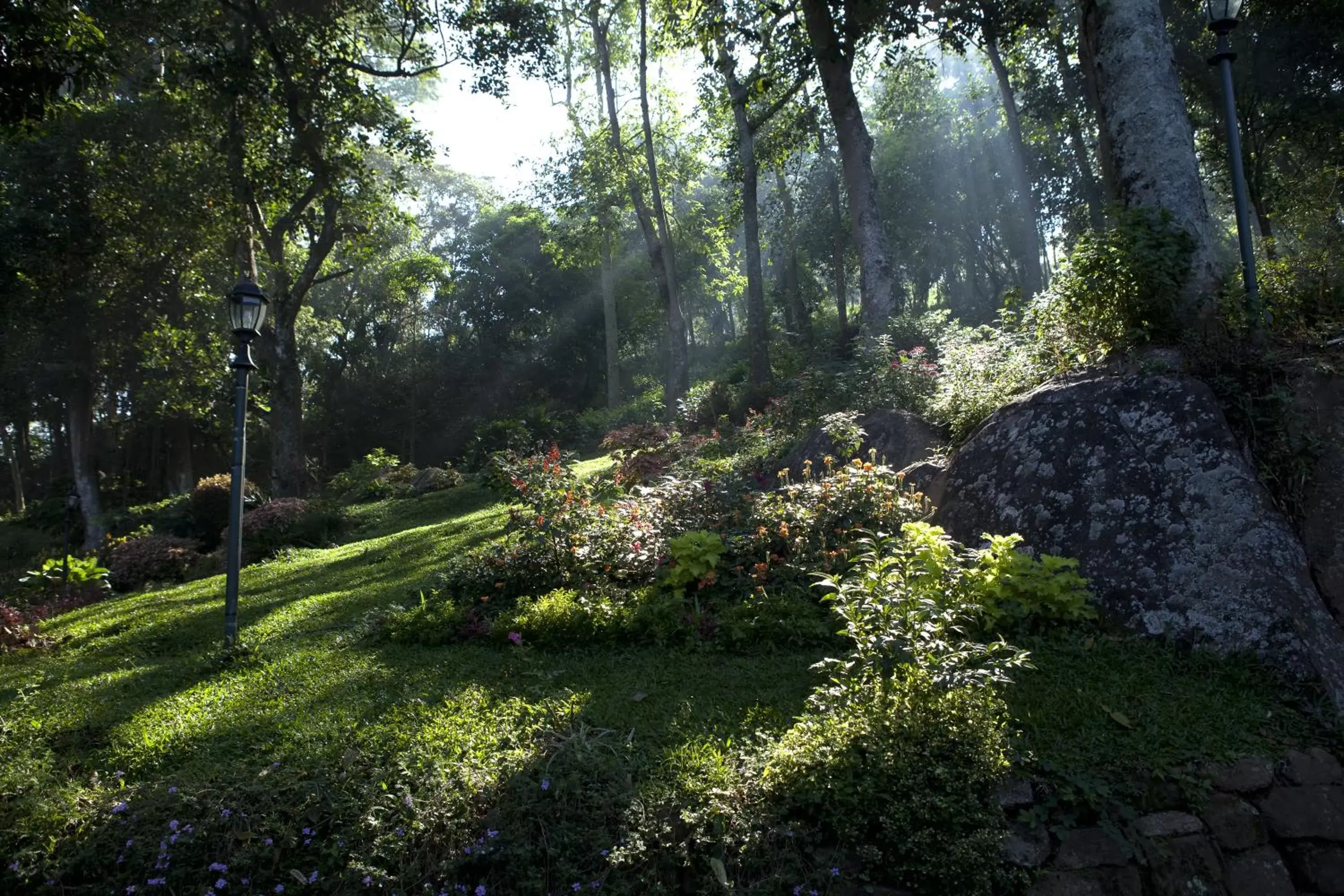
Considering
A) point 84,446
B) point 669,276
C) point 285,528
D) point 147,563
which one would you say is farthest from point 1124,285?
point 84,446

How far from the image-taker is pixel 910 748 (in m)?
3.55

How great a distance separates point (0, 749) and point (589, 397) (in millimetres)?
30146

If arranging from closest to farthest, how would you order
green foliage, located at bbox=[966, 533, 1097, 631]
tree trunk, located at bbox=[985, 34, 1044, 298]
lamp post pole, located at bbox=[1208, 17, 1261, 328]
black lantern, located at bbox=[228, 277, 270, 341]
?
1. green foliage, located at bbox=[966, 533, 1097, 631]
2. lamp post pole, located at bbox=[1208, 17, 1261, 328]
3. black lantern, located at bbox=[228, 277, 270, 341]
4. tree trunk, located at bbox=[985, 34, 1044, 298]

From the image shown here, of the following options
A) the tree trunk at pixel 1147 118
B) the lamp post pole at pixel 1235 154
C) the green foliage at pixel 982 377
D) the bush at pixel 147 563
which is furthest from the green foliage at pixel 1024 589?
the bush at pixel 147 563

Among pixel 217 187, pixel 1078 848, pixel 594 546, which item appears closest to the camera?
pixel 1078 848

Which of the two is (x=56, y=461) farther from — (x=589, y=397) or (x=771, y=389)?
(x=771, y=389)

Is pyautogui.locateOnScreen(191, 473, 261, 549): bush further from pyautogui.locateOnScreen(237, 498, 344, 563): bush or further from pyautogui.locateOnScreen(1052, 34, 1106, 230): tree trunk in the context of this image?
pyautogui.locateOnScreen(1052, 34, 1106, 230): tree trunk

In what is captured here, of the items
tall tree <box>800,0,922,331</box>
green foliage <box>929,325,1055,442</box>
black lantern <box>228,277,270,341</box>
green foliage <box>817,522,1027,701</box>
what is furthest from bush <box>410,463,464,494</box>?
green foliage <box>817,522,1027,701</box>

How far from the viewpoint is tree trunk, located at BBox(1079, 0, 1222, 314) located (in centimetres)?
659

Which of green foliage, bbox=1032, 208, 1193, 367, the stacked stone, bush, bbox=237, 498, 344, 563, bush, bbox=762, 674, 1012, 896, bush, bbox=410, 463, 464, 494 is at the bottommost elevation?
the stacked stone

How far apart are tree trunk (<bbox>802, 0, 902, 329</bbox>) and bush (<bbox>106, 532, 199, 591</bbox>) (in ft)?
36.3

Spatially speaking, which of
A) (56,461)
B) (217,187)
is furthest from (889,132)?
(56,461)

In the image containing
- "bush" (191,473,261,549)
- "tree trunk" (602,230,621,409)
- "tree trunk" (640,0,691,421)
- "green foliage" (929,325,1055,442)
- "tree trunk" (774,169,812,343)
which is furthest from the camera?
"tree trunk" (774,169,812,343)

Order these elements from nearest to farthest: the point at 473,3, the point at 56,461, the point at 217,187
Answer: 1. the point at 473,3
2. the point at 217,187
3. the point at 56,461
